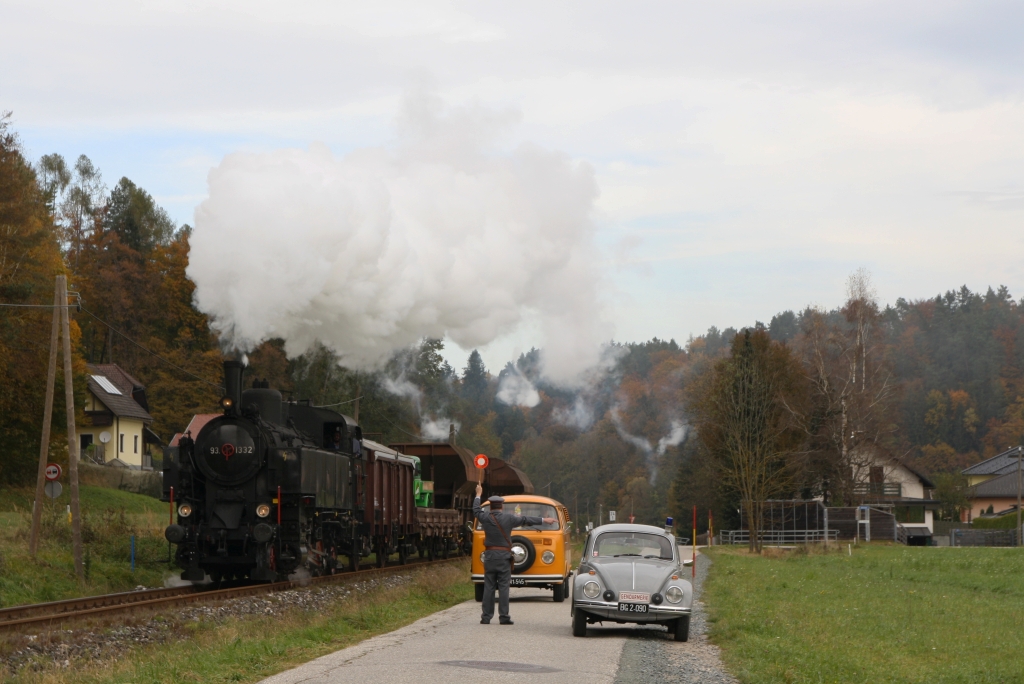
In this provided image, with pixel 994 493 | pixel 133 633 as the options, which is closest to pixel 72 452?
pixel 133 633

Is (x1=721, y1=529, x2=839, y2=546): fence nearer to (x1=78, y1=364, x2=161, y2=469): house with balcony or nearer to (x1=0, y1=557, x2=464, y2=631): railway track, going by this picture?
(x1=78, y1=364, x2=161, y2=469): house with balcony

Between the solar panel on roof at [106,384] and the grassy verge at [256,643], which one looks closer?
the grassy verge at [256,643]

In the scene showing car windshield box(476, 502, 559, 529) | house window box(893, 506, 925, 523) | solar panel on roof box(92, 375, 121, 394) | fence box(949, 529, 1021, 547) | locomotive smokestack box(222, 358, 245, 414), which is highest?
solar panel on roof box(92, 375, 121, 394)

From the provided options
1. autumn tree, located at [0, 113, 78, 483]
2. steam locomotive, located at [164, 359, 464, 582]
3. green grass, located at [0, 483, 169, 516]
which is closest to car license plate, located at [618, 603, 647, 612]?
steam locomotive, located at [164, 359, 464, 582]

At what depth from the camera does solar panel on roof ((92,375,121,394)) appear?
68.3m

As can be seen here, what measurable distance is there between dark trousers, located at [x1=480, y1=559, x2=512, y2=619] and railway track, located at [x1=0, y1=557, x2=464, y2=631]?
5.57 metres

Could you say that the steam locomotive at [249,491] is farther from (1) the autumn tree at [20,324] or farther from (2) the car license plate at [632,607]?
(1) the autumn tree at [20,324]

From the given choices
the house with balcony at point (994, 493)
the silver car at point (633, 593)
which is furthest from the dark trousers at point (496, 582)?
the house with balcony at point (994, 493)

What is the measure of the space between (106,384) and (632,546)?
195 ft

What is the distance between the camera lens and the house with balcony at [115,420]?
215 ft

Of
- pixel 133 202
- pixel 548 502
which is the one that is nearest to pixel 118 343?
pixel 133 202

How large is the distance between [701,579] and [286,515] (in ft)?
39.7

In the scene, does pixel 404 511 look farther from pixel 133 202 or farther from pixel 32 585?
pixel 133 202

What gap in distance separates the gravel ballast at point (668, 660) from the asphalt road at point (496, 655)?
0.02m
